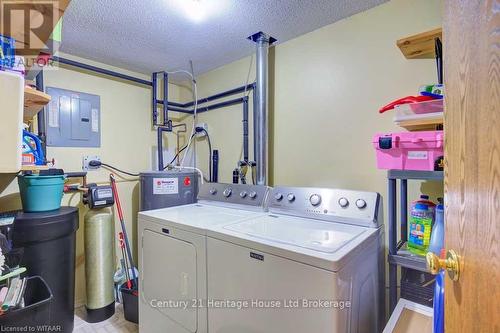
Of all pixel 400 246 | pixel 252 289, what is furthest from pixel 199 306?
pixel 400 246

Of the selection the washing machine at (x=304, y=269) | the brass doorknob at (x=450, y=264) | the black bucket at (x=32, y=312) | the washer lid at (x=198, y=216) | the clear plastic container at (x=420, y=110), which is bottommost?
the black bucket at (x=32, y=312)

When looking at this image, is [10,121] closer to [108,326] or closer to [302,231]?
[302,231]

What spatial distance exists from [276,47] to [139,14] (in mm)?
1060

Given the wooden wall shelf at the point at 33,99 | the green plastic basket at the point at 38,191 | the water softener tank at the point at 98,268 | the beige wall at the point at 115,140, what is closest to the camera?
the wooden wall shelf at the point at 33,99

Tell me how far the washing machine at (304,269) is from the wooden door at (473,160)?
1.23 ft

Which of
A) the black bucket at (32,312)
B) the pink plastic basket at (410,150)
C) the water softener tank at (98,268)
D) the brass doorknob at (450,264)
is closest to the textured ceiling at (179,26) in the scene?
the pink plastic basket at (410,150)

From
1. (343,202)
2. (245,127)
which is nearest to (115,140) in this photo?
(245,127)

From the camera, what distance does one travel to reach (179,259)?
4.67ft

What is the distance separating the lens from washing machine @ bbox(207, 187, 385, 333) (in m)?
0.94

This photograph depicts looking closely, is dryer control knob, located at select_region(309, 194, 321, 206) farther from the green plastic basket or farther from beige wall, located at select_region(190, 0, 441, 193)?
the green plastic basket

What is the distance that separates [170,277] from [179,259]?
153 millimetres

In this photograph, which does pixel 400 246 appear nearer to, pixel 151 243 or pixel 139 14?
pixel 151 243

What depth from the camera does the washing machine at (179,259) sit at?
1346 mm

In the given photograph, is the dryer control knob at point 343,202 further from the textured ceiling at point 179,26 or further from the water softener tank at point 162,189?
the water softener tank at point 162,189
